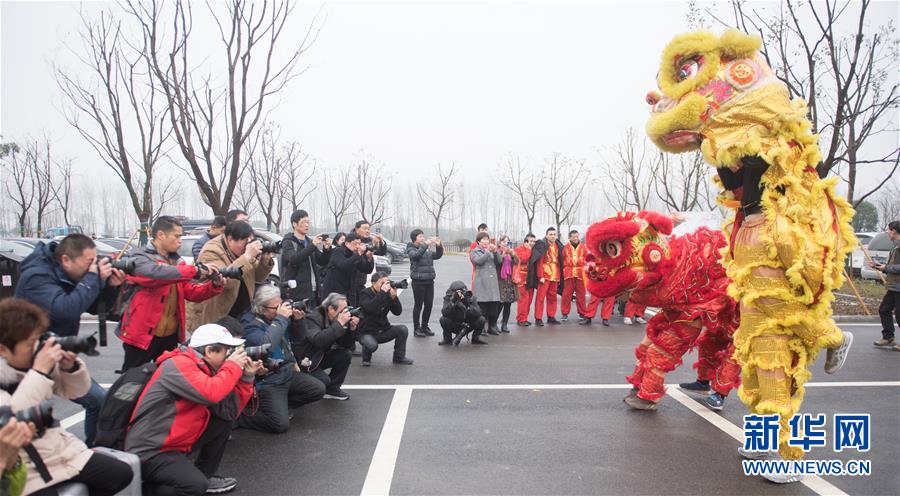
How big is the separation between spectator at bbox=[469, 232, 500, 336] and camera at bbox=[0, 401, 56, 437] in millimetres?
6824

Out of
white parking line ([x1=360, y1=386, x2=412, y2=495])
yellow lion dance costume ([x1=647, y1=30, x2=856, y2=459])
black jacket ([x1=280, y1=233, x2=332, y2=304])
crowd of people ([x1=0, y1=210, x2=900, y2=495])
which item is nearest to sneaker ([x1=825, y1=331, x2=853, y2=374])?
yellow lion dance costume ([x1=647, y1=30, x2=856, y2=459])

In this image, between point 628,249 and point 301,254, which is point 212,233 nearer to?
point 301,254

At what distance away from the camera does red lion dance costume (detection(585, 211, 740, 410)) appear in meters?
4.49

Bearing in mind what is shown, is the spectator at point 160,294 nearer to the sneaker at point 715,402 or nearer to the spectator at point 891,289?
the sneaker at point 715,402

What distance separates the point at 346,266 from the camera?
23.6 feet

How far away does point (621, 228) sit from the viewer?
442cm

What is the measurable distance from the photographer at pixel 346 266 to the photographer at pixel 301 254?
188 millimetres

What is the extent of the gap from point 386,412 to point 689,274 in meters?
2.81

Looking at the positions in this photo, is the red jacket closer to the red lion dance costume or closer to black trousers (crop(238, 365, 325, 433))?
black trousers (crop(238, 365, 325, 433))

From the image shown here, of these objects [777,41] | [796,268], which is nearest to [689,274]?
[796,268]

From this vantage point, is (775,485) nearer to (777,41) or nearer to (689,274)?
(689,274)

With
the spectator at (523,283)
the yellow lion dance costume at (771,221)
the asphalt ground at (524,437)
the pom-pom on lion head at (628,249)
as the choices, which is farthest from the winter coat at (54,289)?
the spectator at (523,283)

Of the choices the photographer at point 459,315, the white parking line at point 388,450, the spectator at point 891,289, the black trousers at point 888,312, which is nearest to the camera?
the white parking line at point 388,450

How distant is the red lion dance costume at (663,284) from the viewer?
4.49m
